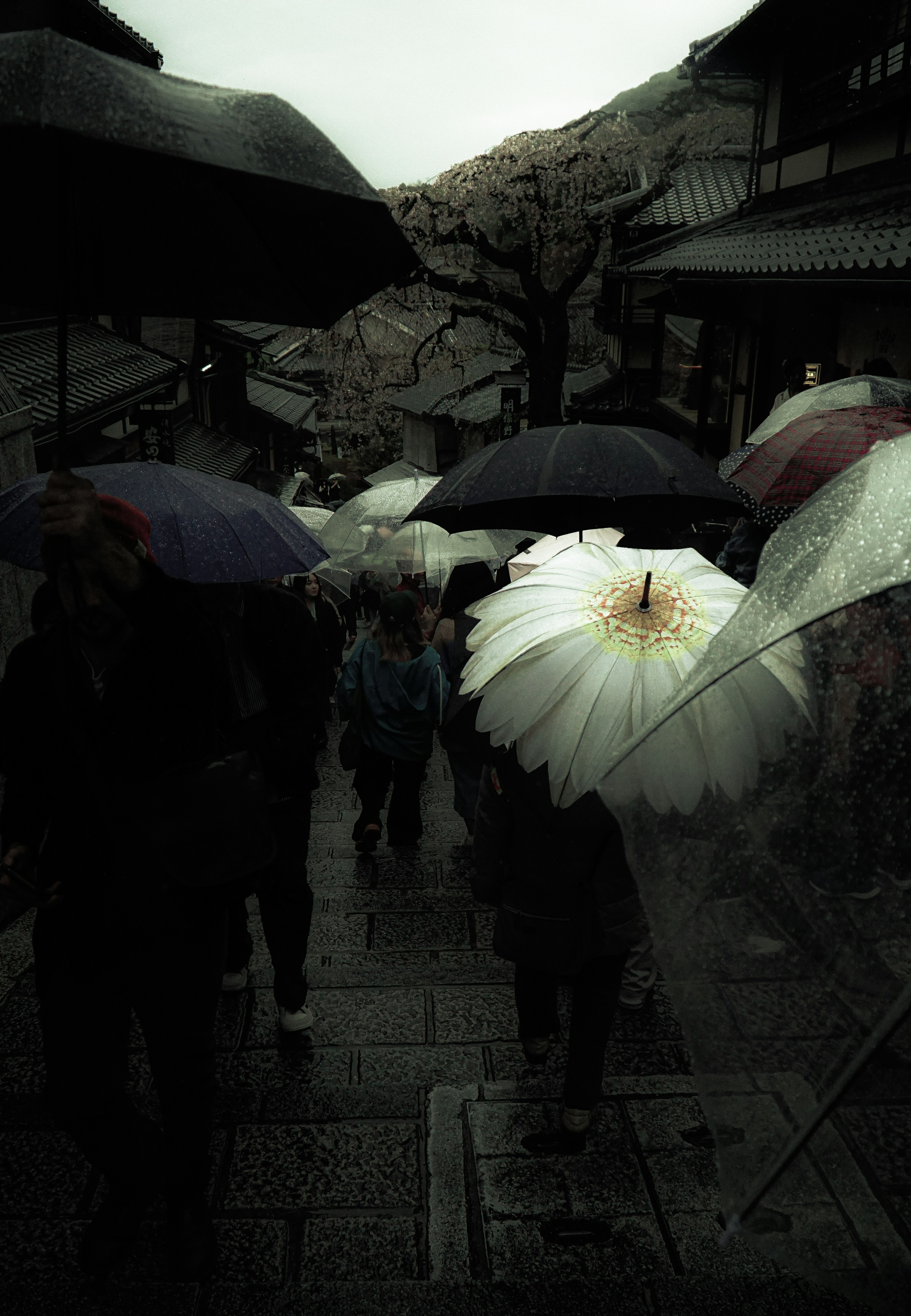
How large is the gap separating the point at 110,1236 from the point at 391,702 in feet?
12.8

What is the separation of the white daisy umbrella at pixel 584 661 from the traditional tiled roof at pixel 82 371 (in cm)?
481

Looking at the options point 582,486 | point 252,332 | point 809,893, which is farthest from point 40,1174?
point 252,332

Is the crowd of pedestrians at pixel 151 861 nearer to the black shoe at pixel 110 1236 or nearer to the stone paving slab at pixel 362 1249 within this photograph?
the black shoe at pixel 110 1236

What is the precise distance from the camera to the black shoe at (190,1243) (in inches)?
112

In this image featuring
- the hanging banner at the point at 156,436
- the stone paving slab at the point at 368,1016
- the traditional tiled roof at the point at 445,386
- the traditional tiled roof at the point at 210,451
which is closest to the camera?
the stone paving slab at the point at 368,1016

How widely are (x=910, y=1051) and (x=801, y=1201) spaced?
298 mm

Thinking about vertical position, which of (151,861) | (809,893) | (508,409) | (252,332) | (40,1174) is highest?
(809,893)

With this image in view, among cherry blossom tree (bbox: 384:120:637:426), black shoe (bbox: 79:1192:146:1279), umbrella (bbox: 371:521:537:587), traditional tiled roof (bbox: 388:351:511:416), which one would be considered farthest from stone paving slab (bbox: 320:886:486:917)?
traditional tiled roof (bbox: 388:351:511:416)

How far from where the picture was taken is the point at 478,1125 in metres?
3.57

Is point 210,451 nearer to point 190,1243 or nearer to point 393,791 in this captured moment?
point 393,791

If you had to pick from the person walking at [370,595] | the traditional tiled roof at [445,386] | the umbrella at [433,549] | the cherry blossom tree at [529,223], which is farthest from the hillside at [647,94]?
the umbrella at [433,549]

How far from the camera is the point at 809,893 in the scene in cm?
154

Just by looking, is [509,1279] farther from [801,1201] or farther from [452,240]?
[452,240]

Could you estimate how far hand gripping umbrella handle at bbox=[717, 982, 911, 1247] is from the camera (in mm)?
1363
